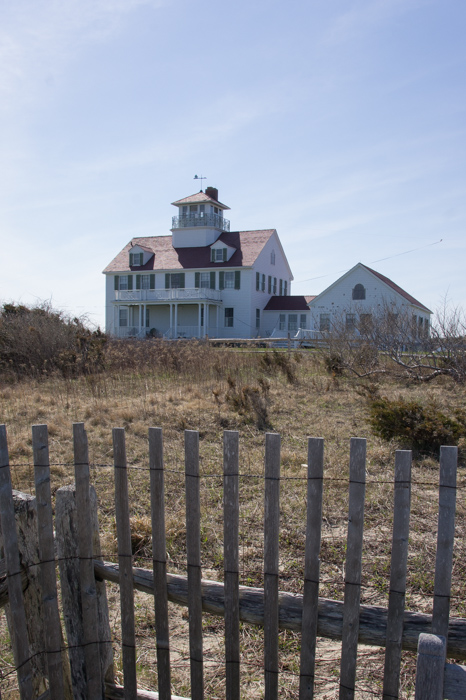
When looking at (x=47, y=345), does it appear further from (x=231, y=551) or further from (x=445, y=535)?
(x=445, y=535)

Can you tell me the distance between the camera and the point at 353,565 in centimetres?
204

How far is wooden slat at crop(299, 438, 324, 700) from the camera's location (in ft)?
6.64

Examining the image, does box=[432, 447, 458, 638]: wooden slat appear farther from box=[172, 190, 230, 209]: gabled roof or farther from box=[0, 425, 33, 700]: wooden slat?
box=[172, 190, 230, 209]: gabled roof

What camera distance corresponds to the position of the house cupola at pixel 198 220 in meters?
39.9

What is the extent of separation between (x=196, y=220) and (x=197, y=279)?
15.2 ft

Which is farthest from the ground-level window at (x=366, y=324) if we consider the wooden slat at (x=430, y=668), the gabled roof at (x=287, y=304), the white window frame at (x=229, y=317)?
the white window frame at (x=229, y=317)

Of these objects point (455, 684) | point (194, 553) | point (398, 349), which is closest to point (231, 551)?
point (194, 553)

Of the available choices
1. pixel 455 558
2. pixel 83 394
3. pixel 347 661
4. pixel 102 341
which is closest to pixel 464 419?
pixel 455 558

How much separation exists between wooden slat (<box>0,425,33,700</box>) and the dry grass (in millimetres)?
734

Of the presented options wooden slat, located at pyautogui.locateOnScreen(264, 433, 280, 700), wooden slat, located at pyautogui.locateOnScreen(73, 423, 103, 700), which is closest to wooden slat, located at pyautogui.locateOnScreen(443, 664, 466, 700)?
wooden slat, located at pyautogui.locateOnScreen(264, 433, 280, 700)

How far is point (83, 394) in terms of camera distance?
10.9 metres

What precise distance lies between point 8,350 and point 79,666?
14206 millimetres

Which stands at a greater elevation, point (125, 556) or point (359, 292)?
point (359, 292)

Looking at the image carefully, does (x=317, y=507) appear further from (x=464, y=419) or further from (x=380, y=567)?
(x=464, y=419)
